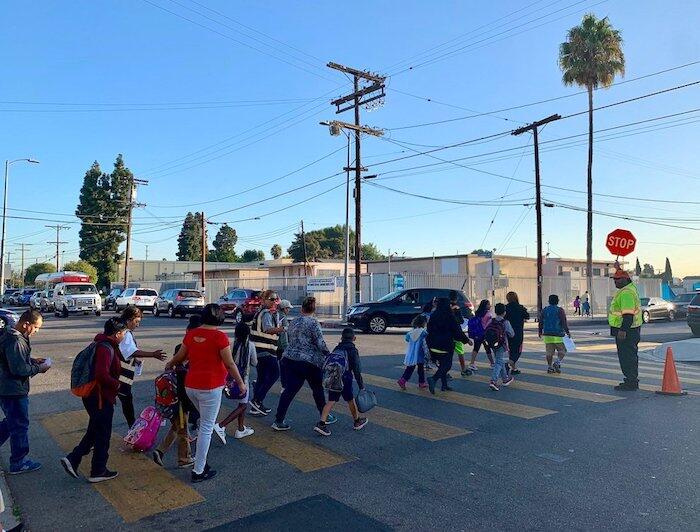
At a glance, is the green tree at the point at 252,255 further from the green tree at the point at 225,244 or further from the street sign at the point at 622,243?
the street sign at the point at 622,243

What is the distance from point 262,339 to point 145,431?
6.61 ft

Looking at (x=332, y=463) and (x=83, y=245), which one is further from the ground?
(x=83, y=245)

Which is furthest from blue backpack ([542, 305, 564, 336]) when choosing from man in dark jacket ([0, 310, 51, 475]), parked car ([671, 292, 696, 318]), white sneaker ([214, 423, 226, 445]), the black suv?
parked car ([671, 292, 696, 318])

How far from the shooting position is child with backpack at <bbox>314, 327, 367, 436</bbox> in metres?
6.79

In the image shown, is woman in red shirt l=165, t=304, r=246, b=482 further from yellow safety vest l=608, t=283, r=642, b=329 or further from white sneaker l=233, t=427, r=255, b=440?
yellow safety vest l=608, t=283, r=642, b=329

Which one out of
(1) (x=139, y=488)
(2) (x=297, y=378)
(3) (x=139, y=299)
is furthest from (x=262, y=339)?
(3) (x=139, y=299)

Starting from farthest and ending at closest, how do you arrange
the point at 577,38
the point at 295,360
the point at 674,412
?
the point at 577,38
the point at 674,412
the point at 295,360

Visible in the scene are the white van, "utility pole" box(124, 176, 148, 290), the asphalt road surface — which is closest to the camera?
the asphalt road surface

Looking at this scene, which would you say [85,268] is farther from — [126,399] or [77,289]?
[126,399]

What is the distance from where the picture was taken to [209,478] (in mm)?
5281

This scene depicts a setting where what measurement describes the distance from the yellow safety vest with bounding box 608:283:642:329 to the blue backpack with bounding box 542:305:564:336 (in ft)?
3.95

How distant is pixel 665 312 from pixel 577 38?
17387mm

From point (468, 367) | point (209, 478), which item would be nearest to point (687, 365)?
point (468, 367)

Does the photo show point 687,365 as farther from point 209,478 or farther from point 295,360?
point 209,478
